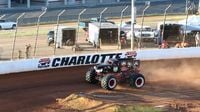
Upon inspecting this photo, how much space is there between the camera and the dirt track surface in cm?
1911

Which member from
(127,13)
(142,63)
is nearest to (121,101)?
(142,63)

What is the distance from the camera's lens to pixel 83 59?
83.7 ft

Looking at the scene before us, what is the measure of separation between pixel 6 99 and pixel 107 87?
432 centimetres

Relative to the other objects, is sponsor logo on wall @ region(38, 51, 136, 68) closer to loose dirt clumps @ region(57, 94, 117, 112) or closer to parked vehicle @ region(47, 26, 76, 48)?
parked vehicle @ region(47, 26, 76, 48)

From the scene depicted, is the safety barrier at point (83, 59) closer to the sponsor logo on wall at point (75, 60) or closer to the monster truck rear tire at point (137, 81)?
the sponsor logo on wall at point (75, 60)

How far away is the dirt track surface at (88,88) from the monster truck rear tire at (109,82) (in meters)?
0.25

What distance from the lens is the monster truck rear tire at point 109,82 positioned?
2052cm

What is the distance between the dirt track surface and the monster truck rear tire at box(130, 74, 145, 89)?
0.26 metres

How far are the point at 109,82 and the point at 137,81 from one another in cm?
149

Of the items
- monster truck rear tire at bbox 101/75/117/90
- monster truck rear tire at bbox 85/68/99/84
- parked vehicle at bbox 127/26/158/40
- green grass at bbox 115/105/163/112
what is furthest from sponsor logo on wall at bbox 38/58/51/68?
parked vehicle at bbox 127/26/158/40

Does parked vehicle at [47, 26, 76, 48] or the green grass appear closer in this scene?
the green grass

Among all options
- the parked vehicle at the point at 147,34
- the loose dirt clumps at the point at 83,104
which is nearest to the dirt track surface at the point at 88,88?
the loose dirt clumps at the point at 83,104

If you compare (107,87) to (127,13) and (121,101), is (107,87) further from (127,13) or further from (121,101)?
(127,13)

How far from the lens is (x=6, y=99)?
1928cm
